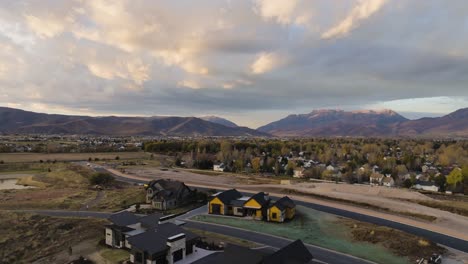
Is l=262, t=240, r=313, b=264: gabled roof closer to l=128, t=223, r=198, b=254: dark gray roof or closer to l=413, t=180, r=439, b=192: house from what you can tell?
l=128, t=223, r=198, b=254: dark gray roof

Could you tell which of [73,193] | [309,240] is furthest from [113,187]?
[309,240]

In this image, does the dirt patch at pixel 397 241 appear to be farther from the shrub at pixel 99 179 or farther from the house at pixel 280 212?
the shrub at pixel 99 179

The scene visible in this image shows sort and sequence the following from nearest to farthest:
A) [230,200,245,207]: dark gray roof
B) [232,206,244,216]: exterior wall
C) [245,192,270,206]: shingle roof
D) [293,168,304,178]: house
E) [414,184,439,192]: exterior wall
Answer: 1. [245,192,270,206]: shingle roof
2. [232,206,244,216]: exterior wall
3. [230,200,245,207]: dark gray roof
4. [414,184,439,192]: exterior wall
5. [293,168,304,178]: house

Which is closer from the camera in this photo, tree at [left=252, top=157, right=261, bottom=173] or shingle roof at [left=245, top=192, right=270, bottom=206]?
shingle roof at [left=245, top=192, right=270, bottom=206]

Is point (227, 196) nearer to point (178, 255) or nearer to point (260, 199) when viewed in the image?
point (260, 199)

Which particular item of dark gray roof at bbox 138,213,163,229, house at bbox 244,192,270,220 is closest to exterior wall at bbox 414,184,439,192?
house at bbox 244,192,270,220

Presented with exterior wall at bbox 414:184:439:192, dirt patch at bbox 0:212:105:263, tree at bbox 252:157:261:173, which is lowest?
exterior wall at bbox 414:184:439:192

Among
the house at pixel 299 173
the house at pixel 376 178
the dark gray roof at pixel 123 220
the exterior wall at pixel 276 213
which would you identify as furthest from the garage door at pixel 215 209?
the house at pixel 376 178
